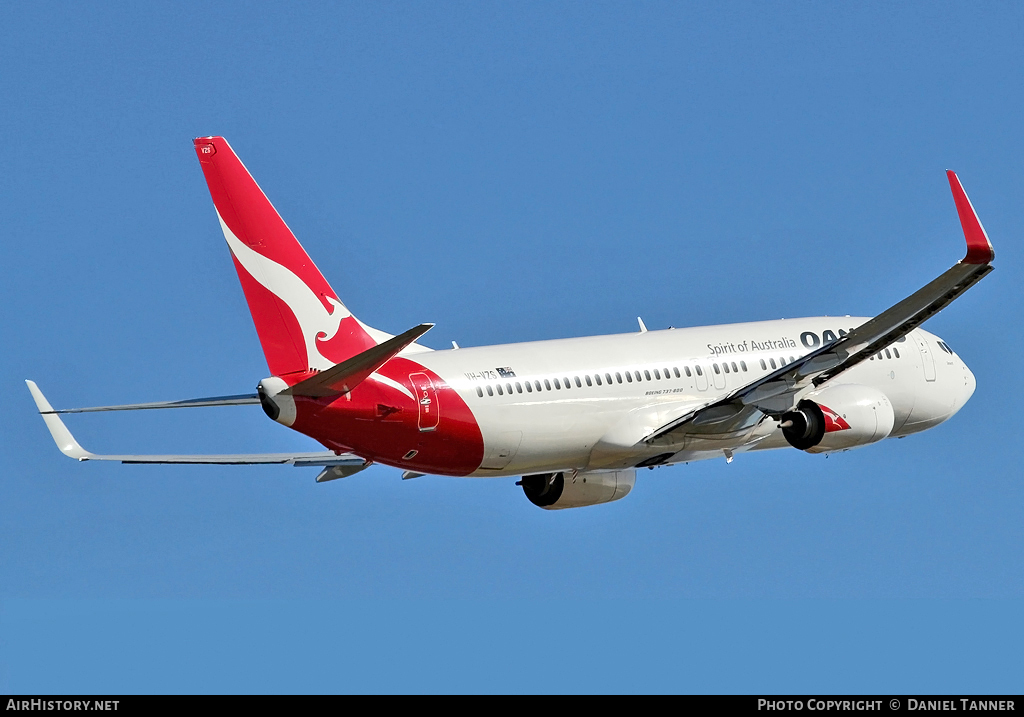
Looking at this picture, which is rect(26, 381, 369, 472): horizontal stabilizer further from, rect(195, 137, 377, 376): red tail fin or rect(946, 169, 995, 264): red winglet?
rect(946, 169, 995, 264): red winglet

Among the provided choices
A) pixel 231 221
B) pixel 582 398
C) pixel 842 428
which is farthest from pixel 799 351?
pixel 231 221

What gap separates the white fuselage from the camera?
49.5 m

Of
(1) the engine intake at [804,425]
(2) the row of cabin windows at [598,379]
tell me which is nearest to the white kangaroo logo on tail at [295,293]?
(2) the row of cabin windows at [598,379]

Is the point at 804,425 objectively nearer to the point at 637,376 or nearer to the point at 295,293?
the point at 637,376

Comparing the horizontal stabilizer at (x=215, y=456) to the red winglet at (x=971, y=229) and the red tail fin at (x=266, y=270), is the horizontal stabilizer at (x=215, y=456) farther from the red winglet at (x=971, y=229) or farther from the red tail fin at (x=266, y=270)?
the red winglet at (x=971, y=229)

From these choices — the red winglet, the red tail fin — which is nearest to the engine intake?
the red winglet

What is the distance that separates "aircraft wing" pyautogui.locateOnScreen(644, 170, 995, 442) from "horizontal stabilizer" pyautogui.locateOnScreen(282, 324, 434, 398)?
9.42 metres

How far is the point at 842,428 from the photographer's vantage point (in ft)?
171

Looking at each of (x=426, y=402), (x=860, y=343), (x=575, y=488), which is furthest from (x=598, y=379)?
(x=860, y=343)

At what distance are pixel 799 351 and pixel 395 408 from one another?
1378 centimetres

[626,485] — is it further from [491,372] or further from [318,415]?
[318,415]

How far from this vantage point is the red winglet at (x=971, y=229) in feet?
138

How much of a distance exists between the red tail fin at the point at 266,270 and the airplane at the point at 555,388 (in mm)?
34
